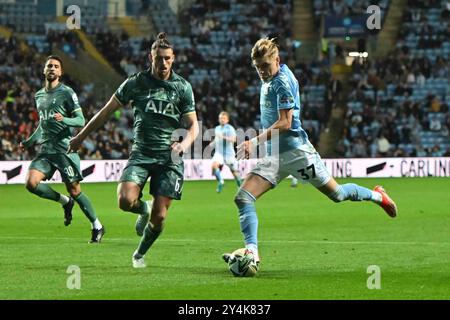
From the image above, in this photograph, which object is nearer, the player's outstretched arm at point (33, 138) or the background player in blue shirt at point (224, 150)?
the player's outstretched arm at point (33, 138)

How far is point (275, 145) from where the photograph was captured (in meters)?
12.5

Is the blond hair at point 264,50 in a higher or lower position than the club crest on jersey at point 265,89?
higher

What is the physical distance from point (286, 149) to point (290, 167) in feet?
0.68

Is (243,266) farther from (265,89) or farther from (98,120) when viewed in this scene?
(98,120)

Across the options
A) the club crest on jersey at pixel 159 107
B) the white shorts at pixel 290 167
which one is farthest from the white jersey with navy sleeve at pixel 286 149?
the club crest on jersey at pixel 159 107

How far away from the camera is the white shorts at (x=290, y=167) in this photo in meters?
12.5

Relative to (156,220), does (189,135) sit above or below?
above

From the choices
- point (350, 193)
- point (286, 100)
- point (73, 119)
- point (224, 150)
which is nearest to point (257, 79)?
point (224, 150)

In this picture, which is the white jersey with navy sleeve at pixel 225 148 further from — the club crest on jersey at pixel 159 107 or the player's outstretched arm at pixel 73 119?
the club crest on jersey at pixel 159 107

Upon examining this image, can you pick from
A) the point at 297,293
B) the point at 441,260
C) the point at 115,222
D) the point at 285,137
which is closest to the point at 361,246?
the point at 441,260

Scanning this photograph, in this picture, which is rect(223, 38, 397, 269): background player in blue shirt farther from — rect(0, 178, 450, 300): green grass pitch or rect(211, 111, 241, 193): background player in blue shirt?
rect(211, 111, 241, 193): background player in blue shirt

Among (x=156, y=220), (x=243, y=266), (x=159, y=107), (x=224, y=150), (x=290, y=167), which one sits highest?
(x=224, y=150)
